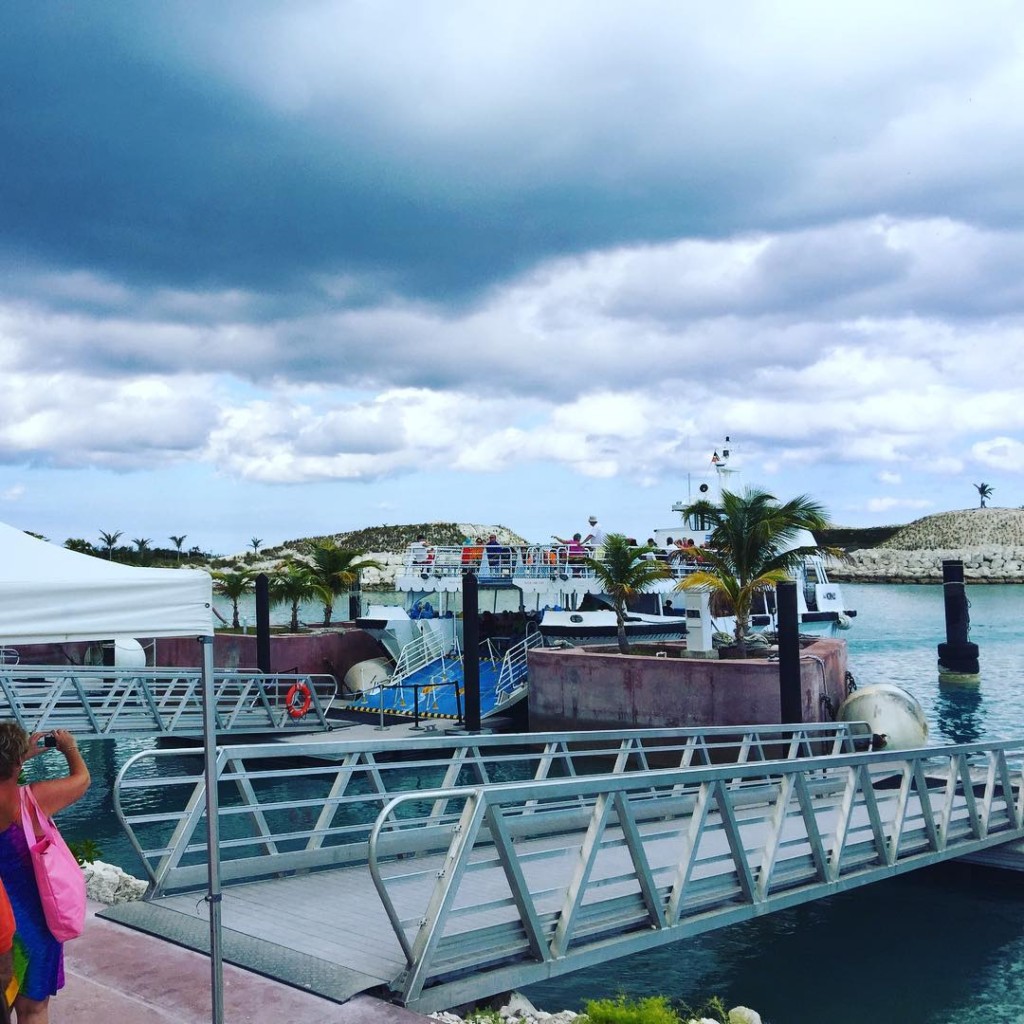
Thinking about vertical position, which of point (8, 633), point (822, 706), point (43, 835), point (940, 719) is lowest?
point (940, 719)

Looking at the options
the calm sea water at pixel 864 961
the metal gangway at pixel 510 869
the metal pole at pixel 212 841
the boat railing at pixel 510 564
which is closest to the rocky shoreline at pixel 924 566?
the boat railing at pixel 510 564

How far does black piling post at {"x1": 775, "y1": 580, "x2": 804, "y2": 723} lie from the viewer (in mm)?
19609

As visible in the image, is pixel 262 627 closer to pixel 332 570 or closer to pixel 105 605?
pixel 332 570

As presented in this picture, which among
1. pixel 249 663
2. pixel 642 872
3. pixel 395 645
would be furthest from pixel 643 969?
pixel 249 663

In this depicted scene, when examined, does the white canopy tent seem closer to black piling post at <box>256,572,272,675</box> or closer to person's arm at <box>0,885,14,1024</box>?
person's arm at <box>0,885,14,1024</box>

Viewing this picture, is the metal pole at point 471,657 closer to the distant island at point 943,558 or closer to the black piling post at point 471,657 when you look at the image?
the black piling post at point 471,657

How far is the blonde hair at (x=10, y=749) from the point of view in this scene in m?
4.72

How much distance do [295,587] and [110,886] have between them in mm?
28760

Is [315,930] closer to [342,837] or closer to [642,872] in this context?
[642,872]

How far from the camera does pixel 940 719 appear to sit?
3312 centimetres

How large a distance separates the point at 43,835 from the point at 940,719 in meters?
32.6

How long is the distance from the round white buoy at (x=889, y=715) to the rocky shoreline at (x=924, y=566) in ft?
367

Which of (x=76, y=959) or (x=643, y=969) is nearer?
(x=76, y=959)

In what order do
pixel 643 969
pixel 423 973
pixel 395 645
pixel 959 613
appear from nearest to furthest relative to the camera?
pixel 423 973 < pixel 643 969 < pixel 395 645 < pixel 959 613
